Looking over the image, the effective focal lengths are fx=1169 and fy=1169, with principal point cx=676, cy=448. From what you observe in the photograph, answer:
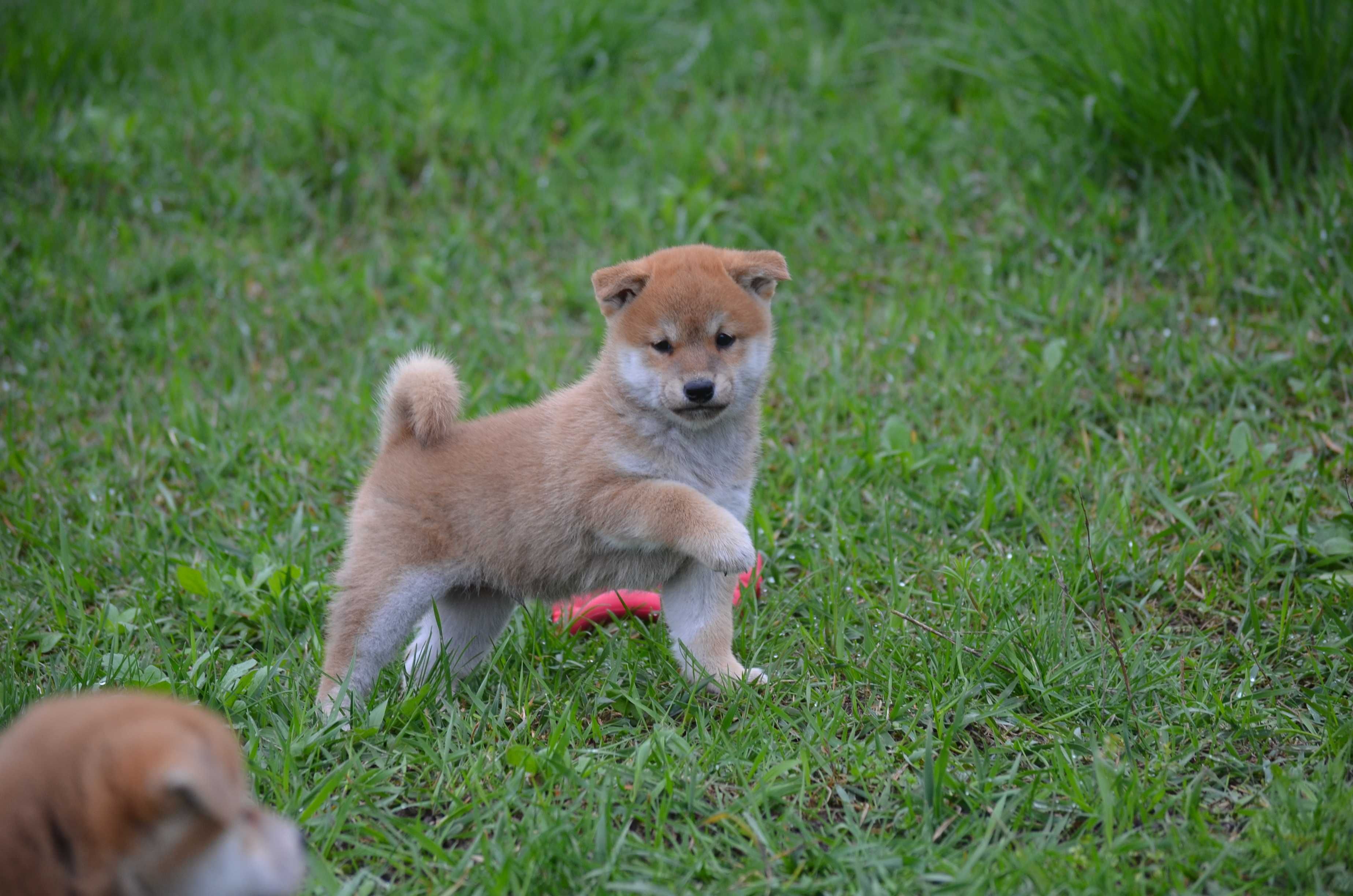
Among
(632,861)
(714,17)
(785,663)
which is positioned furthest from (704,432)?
(714,17)

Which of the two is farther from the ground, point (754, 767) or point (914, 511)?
point (754, 767)

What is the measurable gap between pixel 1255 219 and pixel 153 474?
525 cm

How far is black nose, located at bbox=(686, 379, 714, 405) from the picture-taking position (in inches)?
143

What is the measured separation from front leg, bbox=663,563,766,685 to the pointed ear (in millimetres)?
969

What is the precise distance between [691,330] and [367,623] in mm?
1358

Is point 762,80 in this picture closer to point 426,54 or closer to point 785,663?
point 426,54

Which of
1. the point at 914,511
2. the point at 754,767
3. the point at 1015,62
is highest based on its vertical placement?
the point at 1015,62

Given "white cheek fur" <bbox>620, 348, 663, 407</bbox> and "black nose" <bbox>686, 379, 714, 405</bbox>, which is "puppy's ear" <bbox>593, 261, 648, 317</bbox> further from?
"black nose" <bbox>686, 379, 714, 405</bbox>

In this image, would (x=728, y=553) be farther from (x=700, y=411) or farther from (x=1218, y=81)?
(x=1218, y=81)

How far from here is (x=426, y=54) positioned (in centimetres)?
758

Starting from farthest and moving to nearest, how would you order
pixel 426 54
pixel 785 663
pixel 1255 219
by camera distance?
pixel 426 54
pixel 1255 219
pixel 785 663

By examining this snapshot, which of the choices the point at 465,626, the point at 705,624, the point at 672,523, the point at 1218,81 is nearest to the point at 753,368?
the point at 672,523

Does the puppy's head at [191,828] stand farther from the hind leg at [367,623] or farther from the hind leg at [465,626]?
the hind leg at [465,626]

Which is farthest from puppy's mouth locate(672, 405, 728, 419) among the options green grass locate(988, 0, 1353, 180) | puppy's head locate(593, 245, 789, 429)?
green grass locate(988, 0, 1353, 180)
